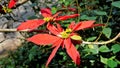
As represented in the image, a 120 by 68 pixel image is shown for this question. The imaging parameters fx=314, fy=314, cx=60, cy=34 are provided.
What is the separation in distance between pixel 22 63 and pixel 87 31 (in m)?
1.66

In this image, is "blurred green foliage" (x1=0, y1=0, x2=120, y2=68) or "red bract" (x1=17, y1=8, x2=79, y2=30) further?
"blurred green foliage" (x1=0, y1=0, x2=120, y2=68)

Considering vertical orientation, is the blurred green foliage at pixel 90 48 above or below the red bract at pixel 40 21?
below

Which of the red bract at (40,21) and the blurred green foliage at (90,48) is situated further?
the blurred green foliage at (90,48)

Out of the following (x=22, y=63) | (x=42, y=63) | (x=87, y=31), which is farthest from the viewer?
(x=22, y=63)

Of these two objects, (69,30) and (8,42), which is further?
(8,42)

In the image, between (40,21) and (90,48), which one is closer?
(40,21)

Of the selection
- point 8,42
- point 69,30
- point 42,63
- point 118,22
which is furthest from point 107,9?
point 8,42

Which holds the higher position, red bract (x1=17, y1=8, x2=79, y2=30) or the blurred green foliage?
red bract (x1=17, y1=8, x2=79, y2=30)

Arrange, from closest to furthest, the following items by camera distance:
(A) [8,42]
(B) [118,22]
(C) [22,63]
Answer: (B) [118,22] < (C) [22,63] < (A) [8,42]

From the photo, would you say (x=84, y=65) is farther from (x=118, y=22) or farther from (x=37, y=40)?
(x=37, y=40)

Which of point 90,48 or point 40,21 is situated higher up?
point 40,21

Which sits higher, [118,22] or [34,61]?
[118,22]

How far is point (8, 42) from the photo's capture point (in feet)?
12.8

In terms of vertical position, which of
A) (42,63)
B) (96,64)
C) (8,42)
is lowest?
(8,42)
